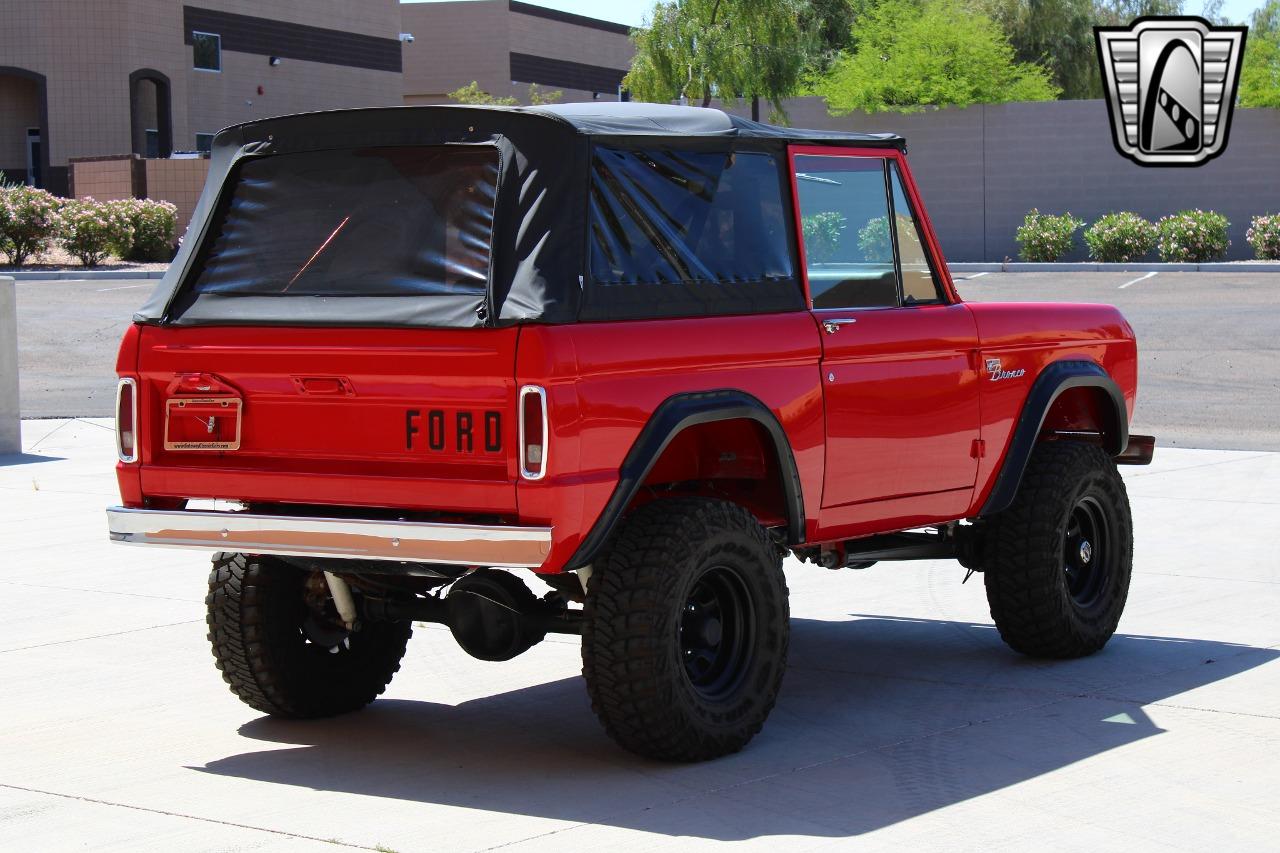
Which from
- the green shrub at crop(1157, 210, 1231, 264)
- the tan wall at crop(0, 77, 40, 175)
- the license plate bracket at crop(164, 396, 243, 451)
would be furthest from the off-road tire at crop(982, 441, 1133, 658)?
the tan wall at crop(0, 77, 40, 175)

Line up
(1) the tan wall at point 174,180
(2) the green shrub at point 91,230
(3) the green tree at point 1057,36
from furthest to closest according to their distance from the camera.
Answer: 1. (3) the green tree at point 1057,36
2. (1) the tan wall at point 174,180
3. (2) the green shrub at point 91,230

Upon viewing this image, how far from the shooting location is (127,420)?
6.26 m

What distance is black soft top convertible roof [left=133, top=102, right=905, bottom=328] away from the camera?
18.5ft

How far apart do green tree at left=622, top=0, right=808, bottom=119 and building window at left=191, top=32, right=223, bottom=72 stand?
14.5m

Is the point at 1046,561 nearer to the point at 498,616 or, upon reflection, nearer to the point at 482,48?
the point at 498,616

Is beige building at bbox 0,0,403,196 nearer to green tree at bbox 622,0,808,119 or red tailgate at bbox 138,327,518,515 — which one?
green tree at bbox 622,0,808,119

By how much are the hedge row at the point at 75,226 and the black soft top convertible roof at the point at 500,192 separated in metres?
31.7

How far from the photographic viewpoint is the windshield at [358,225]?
5.92m

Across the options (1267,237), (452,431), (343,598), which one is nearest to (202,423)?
(343,598)

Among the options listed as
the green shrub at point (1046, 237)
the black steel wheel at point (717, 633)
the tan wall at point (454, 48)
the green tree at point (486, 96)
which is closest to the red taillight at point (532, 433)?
the black steel wheel at point (717, 633)

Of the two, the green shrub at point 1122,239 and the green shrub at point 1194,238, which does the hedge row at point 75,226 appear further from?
the green shrub at point 1194,238

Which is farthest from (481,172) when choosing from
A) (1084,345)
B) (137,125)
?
(137,125)

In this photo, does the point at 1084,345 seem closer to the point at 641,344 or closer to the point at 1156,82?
the point at 641,344

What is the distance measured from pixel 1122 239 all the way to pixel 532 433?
99.4ft
